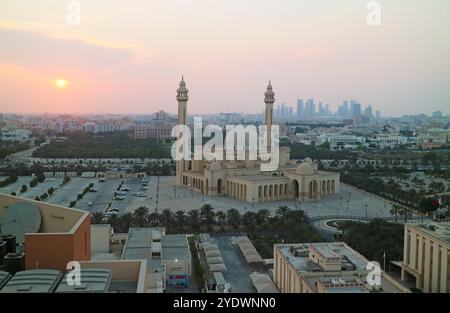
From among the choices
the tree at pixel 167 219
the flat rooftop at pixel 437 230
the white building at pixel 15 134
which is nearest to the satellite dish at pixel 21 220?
the flat rooftop at pixel 437 230

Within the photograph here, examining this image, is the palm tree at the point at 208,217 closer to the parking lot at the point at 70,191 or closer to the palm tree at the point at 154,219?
the palm tree at the point at 154,219

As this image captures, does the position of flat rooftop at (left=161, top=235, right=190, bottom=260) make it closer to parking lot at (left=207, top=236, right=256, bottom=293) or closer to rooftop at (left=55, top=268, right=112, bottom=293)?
parking lot at (left=207, top=236, right=256, bottom=293)

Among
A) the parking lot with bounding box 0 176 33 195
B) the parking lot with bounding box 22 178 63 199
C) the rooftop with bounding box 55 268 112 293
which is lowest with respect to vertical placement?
the parking lot with bounding box 22 178 63 199

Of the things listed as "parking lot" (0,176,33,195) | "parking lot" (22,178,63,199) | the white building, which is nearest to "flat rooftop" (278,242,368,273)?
"parking lot" (22,178,63,199)

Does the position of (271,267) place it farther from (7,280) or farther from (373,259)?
(7,280)

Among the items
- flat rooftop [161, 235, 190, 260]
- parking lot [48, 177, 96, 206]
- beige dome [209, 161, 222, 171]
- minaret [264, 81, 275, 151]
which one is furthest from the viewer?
minaret [264, 81, 275, 151]
